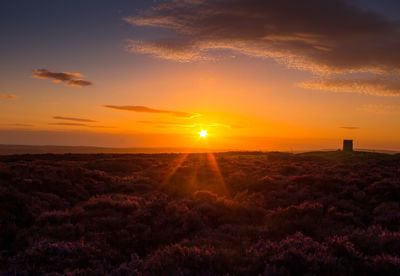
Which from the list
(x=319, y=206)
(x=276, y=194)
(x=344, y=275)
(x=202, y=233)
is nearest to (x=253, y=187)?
(x=276, y=194)

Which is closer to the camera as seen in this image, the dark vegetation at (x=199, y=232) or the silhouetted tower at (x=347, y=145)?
the dark vegetation at (x=199, y=232)

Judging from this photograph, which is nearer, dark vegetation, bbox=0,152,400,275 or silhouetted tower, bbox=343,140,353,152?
dark vegetation, bbox=0,152,400,275

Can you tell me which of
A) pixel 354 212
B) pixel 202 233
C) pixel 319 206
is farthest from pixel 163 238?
pixel 354 212

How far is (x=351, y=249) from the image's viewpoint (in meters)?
8.66

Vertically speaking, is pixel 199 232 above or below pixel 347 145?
below

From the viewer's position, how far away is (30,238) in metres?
10.3

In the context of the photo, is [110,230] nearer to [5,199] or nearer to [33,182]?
[5,199]

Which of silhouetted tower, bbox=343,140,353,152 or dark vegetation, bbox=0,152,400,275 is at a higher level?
silhouetted tower, bbox=343,140,353,152

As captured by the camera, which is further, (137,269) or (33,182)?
(33,182)

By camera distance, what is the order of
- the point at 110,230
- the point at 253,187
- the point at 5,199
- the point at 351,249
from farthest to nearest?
the point at 253,187
the point at 5,199
the point at 110,230
the point at 351,249

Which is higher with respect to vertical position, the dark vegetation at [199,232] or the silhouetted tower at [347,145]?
the silhouetted tower at [347,145]

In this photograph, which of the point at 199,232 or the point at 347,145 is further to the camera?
the point at 347,145

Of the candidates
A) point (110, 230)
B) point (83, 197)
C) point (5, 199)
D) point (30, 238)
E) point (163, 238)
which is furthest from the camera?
point (83, 197)

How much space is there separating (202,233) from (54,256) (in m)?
4.30
